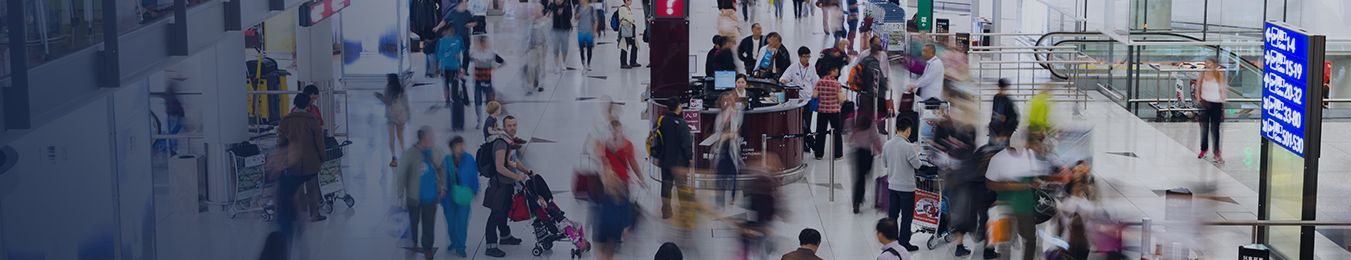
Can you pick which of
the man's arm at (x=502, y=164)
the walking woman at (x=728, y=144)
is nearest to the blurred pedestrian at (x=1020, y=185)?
the walking woman at (x=728, y=144)

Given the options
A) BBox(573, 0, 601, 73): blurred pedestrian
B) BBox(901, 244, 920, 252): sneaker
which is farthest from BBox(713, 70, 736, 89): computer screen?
BBox(573, 0, 601, 73): blurred pedestrian

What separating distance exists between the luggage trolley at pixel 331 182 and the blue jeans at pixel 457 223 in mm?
1578

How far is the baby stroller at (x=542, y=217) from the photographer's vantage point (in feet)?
31.5

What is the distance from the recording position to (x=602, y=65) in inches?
872

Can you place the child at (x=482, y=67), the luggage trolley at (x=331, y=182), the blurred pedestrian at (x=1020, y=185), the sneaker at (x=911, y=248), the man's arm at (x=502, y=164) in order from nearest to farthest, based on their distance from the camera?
1. the blurred pedestrian at (x=1020, y=185)
2. the man's arm at (x=502, y=164)
3. the sneaker at (x=911, y=248)
4. the luggage trolley at (x=331, y=182)
5. the child at (x=482, y=67)

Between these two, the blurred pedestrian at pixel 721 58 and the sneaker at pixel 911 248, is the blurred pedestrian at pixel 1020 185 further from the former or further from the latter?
the blurred pedestrian at pixel 721 58

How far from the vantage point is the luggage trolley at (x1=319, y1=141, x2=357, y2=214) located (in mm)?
11008

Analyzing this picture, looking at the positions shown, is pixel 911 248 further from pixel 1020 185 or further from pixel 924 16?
pixel 924 16

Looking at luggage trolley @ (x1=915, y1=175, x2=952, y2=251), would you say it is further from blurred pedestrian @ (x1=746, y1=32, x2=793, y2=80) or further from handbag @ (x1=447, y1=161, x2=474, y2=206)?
blurred pedestrian @ (x1=746, y1=32, x2=793, y2=80)

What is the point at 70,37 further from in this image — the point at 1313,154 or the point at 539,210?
the point at 1313,154

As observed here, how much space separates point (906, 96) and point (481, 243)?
6.31m

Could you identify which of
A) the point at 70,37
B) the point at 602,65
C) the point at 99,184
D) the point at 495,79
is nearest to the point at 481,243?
the point at 99,184

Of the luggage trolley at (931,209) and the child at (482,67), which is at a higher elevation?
the child at (482,67)

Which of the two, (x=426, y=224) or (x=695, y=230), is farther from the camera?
(x=695, y=230)
